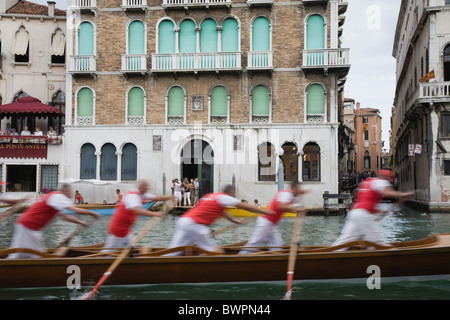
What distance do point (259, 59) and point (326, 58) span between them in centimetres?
332

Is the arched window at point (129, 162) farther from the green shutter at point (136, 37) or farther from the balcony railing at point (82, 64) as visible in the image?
the green shutter at point (136, 37)

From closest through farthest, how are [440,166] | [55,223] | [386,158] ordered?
[55,223], [440,166], [386,158]

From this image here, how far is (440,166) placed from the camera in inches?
954

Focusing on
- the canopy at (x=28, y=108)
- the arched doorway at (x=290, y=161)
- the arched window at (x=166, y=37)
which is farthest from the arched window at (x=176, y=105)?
the canopy at (x=28, y=108)

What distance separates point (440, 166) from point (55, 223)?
18.2m

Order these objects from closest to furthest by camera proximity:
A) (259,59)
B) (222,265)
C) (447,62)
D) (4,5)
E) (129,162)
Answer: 1. (222,265)
2. (447,62)
3. (259,59)
4. (129,162)
5. (4,5)

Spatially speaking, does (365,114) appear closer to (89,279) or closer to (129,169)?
(129,169)

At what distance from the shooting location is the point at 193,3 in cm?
2536

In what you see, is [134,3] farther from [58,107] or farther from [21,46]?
[58,107]

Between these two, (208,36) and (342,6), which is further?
(342,6)

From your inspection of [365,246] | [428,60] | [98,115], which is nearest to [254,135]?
[98,115]

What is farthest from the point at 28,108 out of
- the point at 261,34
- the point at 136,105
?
the point at 261,34

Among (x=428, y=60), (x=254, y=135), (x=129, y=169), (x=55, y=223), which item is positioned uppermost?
(x=428, y=60)
